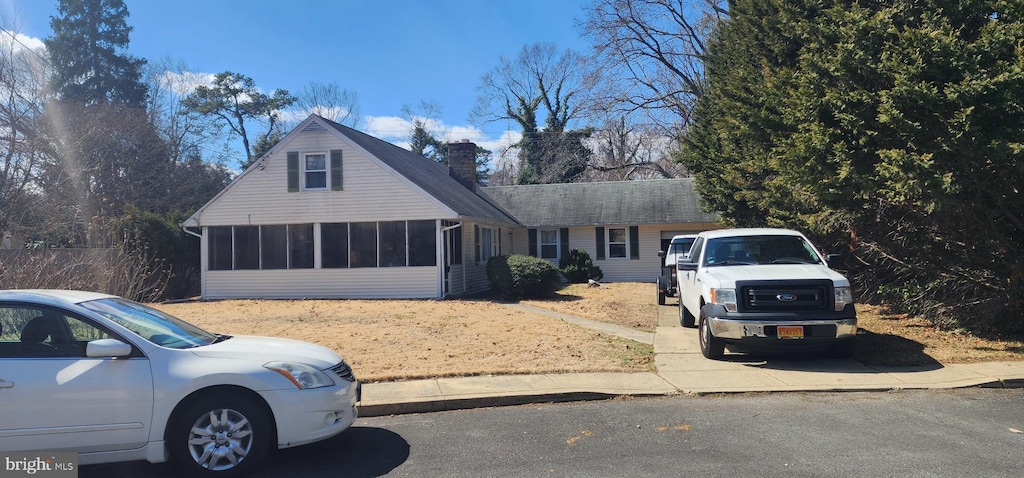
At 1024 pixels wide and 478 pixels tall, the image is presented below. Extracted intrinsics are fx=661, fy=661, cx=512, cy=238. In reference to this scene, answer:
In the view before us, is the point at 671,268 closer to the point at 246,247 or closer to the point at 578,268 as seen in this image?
the point at 578,268

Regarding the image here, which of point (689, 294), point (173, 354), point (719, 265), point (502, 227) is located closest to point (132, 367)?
point (173, 354)

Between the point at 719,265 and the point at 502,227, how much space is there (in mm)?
17058

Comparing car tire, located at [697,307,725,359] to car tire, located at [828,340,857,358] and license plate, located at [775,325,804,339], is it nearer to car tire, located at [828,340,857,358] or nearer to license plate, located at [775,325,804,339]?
license plate, located at [775,325,804,339]

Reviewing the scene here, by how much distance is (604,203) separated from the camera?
92.2 feet

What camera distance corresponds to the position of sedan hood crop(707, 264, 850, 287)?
859 cm

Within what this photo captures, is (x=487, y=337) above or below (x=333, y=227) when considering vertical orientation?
below

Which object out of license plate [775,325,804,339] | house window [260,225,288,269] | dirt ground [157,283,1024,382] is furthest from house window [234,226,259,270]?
license plate [775,325,804,339]

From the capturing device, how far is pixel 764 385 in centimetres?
766

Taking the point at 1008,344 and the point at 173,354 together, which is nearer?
the point at 173,354

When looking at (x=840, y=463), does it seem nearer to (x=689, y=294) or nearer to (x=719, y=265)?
(x=719, y=265)

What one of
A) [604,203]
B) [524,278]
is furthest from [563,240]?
[524,278]

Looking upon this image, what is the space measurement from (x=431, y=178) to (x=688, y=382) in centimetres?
1637

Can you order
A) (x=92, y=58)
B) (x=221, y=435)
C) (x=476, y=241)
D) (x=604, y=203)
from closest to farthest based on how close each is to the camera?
(x=221, y=435) → (x=476, y=241) → (x=604, y=203) → (x=92, y=58)


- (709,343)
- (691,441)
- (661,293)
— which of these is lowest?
(691,441)
